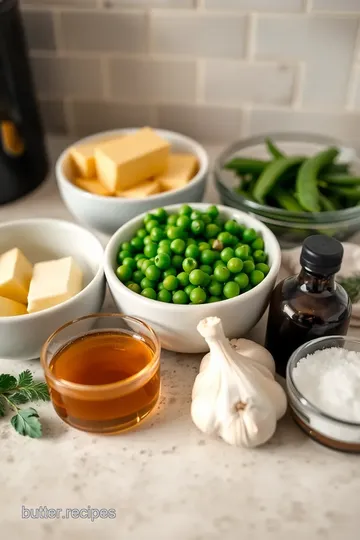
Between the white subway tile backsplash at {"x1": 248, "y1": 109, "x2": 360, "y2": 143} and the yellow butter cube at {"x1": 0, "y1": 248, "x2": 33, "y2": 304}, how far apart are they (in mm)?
605

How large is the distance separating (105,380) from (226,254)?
232 mm

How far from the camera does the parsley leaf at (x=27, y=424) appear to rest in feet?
2.28

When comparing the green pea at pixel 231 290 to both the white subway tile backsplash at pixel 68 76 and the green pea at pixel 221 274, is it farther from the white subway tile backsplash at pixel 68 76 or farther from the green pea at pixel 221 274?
the white subway tile backsplash at pixel 68 76


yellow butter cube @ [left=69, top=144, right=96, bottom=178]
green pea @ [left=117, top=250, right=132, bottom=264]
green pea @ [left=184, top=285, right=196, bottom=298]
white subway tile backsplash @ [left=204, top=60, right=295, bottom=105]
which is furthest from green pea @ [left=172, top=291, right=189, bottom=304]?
white subway tile backsplash @ [left=204, top=60, right=295, bottom=105]

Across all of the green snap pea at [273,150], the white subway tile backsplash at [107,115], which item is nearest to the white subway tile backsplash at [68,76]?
the white subway tile backsplash at [107,115]

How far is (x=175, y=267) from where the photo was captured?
79cm

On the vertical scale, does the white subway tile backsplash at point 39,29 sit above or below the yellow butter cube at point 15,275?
above

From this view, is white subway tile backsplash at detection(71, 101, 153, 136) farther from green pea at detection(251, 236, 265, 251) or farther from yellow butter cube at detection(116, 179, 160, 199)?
green pea at detection(251, 236, 265, 251)

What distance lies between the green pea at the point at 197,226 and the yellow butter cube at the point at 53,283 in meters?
0.18

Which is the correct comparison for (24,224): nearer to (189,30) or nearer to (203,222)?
(203,222)

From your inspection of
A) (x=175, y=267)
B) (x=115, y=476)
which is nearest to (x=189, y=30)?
(x=175, y=267)

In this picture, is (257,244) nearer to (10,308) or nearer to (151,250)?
(151,250)

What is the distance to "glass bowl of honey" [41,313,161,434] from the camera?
669mm

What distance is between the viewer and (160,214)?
33.6 inches
